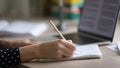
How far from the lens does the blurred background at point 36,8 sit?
258cm

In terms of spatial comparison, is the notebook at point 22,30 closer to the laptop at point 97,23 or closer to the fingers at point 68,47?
the laptop at point 97,23

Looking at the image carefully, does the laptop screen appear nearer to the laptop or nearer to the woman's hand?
the laptop

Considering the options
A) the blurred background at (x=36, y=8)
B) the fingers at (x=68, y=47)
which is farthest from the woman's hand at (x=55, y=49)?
the blurred background at (x=36, y=8)

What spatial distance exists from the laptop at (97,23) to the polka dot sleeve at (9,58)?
39 cm

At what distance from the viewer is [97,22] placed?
1.52 meters

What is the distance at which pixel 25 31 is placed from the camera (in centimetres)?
168

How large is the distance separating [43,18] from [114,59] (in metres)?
1.48

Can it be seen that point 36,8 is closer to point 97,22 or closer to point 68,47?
point 97,22

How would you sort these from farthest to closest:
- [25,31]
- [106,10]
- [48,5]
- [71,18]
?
[48,5]
[71,18]
[25,31]
[106,10]

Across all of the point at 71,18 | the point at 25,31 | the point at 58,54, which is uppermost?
the point at 58,54

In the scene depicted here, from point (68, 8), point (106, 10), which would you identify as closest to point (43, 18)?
point (68, 8)

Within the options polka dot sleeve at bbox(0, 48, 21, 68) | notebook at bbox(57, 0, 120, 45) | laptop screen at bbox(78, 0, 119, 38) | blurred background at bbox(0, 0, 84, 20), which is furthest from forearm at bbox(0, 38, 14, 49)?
blurred background at bbox(0, 0, 84, 20)

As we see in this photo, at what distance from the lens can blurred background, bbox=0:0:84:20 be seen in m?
2.58

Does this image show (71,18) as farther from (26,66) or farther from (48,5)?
(26,66)
